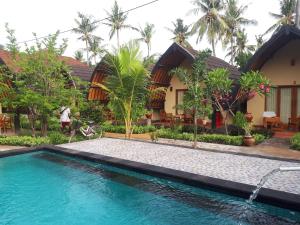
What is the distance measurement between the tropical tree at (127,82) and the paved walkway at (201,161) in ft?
6.70

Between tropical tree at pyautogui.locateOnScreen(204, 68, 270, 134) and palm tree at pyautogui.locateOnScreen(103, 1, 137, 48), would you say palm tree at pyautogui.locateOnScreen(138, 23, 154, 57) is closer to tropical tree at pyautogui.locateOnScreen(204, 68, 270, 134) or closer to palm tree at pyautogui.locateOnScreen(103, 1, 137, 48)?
palm tree at pyautogui.locateOnScreen(103, 1, 137, 48)

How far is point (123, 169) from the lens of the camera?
8.23m

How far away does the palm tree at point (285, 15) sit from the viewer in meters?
31.8

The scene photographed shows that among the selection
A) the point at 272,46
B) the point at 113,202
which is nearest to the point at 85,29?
the point at 272,46

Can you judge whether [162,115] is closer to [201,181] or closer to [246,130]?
[246,130]

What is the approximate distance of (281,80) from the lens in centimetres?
1466

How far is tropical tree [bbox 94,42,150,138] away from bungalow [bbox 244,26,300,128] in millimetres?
4963

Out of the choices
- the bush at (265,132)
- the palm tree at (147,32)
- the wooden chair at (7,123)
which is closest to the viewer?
the bush at (265,132)

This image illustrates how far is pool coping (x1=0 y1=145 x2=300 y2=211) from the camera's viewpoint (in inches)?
211

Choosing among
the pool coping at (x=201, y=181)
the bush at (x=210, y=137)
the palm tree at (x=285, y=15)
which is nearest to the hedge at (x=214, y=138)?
the bush at (x=210, y=137)

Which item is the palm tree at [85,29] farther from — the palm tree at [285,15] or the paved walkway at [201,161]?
the paved walkway at [201,161]

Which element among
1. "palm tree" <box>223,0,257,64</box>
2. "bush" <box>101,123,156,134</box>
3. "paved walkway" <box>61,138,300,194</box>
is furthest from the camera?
"palm tree" <box>223,0,257,64</box>

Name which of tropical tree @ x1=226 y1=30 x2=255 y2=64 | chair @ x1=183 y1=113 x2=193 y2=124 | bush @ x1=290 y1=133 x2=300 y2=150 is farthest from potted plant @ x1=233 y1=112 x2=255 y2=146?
tropical tree @ x1=226 y1=30 x2=255 y2=64

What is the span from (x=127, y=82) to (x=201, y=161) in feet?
19.1
